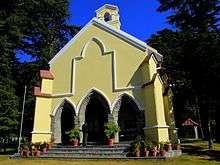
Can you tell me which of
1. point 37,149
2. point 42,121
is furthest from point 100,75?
point 37,149

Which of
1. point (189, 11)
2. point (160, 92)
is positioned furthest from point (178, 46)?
point (160, 92)

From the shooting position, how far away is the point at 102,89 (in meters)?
23.5

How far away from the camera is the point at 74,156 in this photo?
19594mm

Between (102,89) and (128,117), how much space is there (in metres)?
3.20

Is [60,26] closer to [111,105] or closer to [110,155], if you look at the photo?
[111,105]

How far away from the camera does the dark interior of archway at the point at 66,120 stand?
81.0 ft

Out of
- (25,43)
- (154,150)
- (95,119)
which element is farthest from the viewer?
(25,43)

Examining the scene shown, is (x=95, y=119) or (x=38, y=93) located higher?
(x=38, y=93)

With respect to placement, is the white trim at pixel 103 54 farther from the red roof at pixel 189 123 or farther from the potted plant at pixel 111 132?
the red roof at pixel 189 123

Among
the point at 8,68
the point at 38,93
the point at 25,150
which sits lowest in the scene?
the point at 25,150

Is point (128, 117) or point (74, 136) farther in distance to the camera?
point (128, 117)

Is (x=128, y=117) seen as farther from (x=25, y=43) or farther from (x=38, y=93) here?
(x=25, y=43)

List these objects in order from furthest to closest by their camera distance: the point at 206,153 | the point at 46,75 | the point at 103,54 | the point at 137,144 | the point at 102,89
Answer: the point at 46,75 < the point at 103,54 < the point at 102,89 < the point at 206,153 < the point at 137,144

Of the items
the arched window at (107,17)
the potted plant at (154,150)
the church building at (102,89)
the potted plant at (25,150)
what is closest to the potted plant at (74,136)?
the church building at (102,89)
